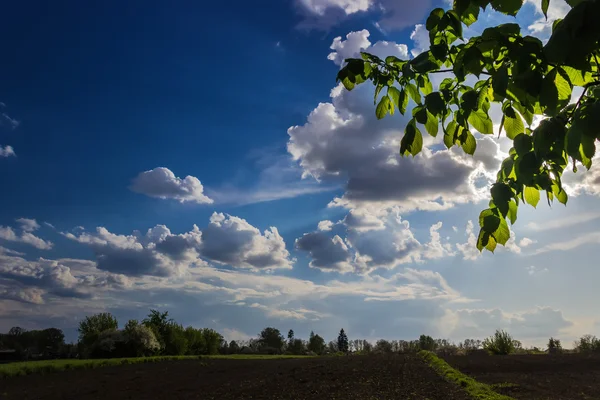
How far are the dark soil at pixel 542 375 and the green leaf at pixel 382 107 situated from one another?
30.1 ft

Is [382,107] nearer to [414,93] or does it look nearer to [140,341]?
[414,93]

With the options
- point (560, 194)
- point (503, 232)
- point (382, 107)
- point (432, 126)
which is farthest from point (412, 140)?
point (560, 194)

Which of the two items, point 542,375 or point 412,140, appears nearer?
point 412,140

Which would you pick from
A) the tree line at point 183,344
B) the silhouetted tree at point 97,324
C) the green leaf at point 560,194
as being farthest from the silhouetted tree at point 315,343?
the green leaf at point 560,194

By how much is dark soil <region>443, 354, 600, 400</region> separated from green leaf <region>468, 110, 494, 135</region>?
8933 mm

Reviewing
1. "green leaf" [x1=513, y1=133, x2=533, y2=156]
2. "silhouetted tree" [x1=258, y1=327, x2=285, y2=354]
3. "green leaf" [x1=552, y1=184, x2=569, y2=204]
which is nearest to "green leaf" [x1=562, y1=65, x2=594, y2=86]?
"green leaf" [x1=513, y1=133, x2=533, y2=156]

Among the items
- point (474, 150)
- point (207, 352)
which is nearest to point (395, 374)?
point (474, 150)

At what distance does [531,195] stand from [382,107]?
89cm

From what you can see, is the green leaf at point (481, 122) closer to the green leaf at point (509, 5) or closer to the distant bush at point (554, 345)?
the green leaf at point (509, 5)

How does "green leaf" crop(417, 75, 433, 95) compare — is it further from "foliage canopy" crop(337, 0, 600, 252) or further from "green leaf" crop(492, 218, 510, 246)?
"green leaf" crop(492, 218, 510, 246)

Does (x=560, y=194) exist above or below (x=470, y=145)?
below

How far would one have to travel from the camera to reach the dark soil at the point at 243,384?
961 cm

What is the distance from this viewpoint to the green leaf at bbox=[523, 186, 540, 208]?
2.21m

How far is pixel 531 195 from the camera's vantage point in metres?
2.22
